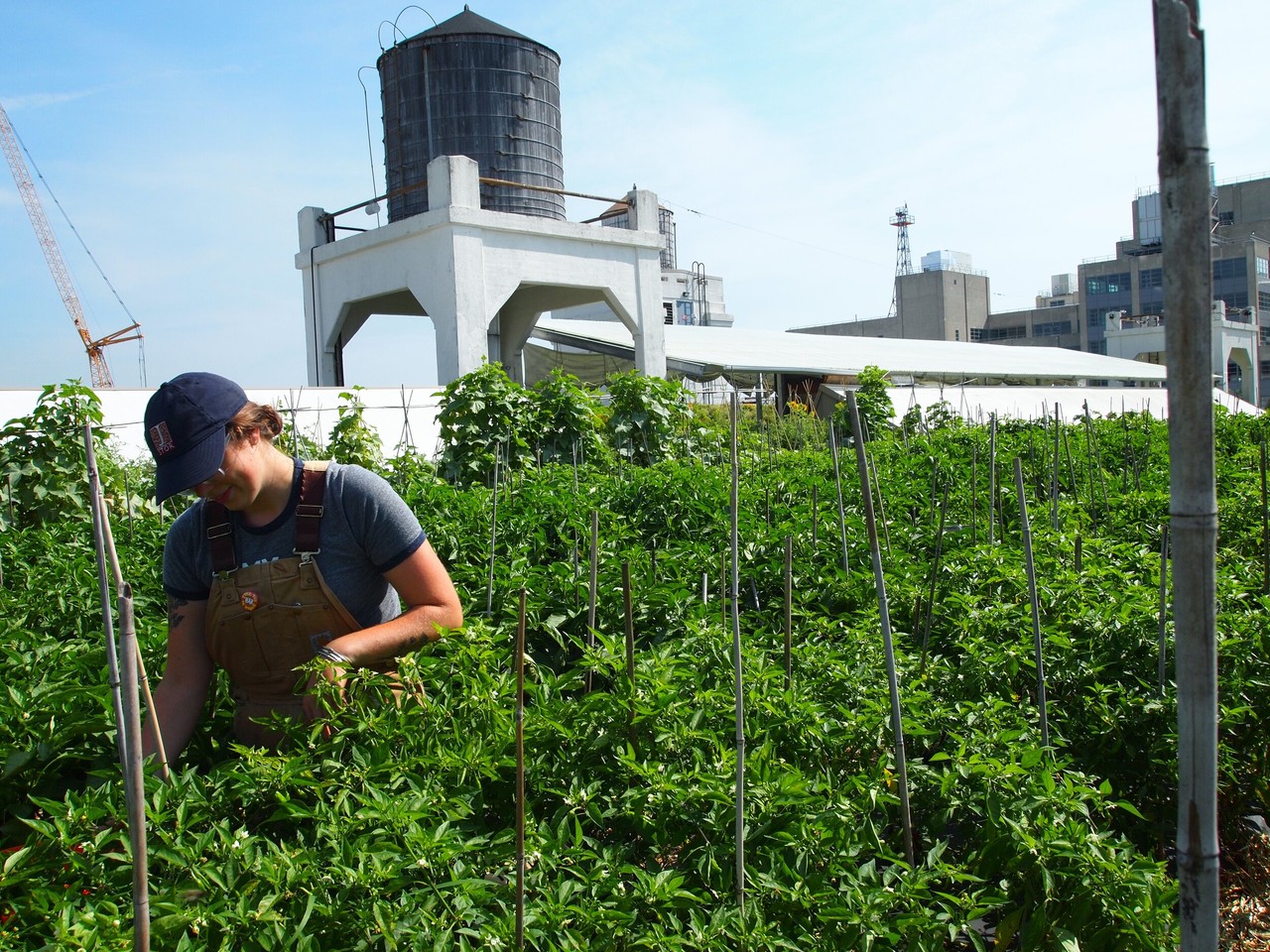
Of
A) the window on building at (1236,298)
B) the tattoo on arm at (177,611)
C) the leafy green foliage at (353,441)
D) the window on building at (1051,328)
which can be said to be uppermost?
the window on building at (1236,298)

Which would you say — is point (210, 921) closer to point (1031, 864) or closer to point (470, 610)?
point (1031, 864)

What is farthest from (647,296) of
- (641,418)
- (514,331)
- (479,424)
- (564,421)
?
(479,424)

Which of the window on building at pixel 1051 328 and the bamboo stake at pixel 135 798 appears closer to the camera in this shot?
the bamboo stake at pixel 135 798

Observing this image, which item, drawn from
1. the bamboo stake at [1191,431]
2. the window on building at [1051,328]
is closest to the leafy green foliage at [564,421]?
the bamboo stake at [1191,431]

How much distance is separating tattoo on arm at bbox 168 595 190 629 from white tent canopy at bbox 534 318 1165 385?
50.1 feet

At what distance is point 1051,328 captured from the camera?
79.1 metres

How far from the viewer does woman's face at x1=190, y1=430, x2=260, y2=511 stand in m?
2.62

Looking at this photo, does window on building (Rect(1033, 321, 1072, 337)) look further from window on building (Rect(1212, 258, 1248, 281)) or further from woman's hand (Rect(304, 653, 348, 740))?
woman's hand (Rect(304, 653, 348, 740))

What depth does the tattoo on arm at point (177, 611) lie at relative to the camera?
9.34ft

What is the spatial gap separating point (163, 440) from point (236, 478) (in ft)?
0.71

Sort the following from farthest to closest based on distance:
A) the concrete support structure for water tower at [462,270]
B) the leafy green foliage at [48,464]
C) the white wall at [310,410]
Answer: the concrete support structure for water tower at [462,270], the white wall at [310,410], the leafy green foliage at [48,464]

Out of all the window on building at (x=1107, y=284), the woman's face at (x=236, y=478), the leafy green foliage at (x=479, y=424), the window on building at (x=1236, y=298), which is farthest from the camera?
the window on building at (x=1107, y=284)

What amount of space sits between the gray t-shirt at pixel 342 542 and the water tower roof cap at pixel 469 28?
1599cm

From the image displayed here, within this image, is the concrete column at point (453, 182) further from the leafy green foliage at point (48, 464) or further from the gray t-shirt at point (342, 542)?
the gray t-shirt at point (342, 542)
